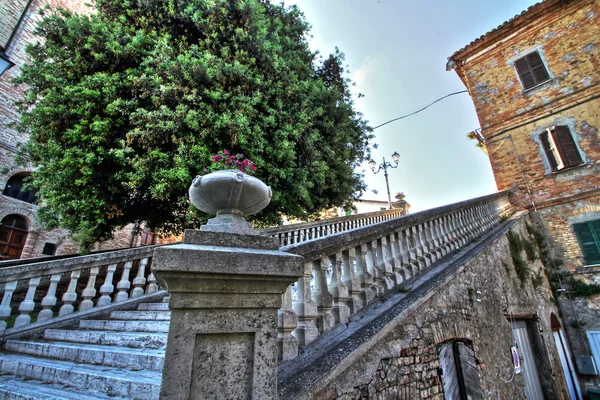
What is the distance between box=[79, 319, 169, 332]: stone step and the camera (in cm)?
354

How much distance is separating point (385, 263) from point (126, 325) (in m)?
3.54

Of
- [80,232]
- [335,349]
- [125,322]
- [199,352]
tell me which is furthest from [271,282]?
[80,232]

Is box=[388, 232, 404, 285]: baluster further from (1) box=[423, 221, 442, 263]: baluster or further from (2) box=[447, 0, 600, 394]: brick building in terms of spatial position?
(2) box=[447, 0, 600, 394]: brick building

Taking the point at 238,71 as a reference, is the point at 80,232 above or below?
below

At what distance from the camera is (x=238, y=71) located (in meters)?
6.44

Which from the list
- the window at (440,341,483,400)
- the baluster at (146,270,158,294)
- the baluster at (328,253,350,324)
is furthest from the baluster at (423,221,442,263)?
the baluster at (146,270,158,294)

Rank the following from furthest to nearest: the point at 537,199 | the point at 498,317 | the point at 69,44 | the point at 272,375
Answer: the point at 537,199 < the point at 69,44 < the point at 498,317 < the point at 272,375

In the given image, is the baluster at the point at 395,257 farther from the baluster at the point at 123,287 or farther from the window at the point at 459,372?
the baluster at the point at 123,287

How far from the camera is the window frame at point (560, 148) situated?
9328 millimetres

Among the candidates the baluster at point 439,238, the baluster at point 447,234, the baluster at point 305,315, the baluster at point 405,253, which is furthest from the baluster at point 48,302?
the baluster at point 447,234

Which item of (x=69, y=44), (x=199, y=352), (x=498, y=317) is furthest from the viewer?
(x=69, y=44)

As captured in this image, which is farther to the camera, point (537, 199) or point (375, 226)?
point (537, 199)

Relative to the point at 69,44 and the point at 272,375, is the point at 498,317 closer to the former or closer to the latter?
the point at 272,375

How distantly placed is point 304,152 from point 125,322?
17.3 ft
